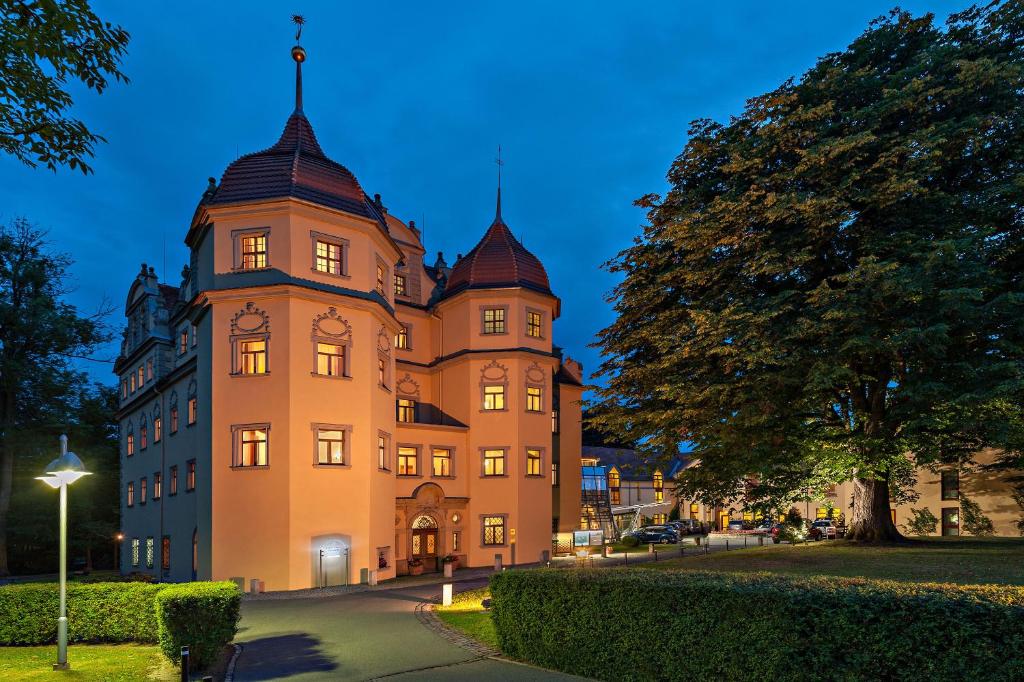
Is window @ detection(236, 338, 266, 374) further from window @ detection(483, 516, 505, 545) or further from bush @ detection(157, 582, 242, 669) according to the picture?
bush @ detection(157, 582, 242, 669)

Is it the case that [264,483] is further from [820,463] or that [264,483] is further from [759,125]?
[759,125]

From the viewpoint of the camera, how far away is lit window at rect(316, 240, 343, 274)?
95.6 ft

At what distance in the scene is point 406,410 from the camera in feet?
129

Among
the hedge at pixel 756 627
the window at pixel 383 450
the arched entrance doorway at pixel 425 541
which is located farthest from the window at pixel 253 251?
the hedge at pixel 756 627

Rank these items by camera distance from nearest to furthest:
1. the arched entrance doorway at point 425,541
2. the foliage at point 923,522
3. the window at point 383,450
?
the window at point 383,450 < the arched entrance doorway at point 425,541 < the foliage at point 923,522

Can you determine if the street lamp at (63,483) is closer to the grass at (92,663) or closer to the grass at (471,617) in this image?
the grass at (92,663)

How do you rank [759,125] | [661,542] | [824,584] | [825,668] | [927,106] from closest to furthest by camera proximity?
[825,668] → [824,584] → [927,106] → [759,125] → [661,542]

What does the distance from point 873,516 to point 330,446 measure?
19907 mm

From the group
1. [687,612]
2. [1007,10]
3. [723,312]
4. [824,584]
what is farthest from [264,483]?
[1007,10]

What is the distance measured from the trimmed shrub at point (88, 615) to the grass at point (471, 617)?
689 centimetres

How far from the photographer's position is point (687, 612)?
10.7m

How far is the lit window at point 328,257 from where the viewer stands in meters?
29.1

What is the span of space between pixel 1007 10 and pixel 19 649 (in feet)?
92.0

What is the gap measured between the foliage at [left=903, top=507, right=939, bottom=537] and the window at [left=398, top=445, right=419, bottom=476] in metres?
29.7
